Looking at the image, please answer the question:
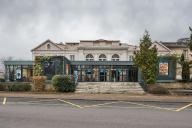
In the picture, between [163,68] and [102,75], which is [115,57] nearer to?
[102,75]

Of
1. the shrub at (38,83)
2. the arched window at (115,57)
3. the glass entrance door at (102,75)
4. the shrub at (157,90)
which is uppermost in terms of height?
the arched window at (115,57)

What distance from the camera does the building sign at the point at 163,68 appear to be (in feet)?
139

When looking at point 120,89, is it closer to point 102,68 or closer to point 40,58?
point 40,58

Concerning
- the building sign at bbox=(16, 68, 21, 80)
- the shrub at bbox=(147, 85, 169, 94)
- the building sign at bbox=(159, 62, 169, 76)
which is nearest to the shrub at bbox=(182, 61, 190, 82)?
the building sign at bbox=(159, 62, 169, 76)

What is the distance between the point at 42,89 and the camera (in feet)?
104

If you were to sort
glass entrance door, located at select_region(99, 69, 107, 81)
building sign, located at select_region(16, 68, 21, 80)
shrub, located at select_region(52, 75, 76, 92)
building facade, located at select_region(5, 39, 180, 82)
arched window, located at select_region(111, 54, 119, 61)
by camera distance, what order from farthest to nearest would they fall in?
arched window, located at select_region(111, 54, 119, 61), glass entrance door, located at select_region(99, 69, 107, 81), building sign, located at select_region(16, 68, 21, 80), building facade, located at select_region(5, 39, 180, 82), shrub, located at select_region(52, 75, 76, 92)

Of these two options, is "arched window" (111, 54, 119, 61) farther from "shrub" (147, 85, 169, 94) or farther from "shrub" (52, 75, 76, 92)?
"shrub" (147, 85, 169, 94)

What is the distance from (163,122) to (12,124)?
17.3 ft

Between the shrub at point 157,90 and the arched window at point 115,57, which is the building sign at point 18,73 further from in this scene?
the arched window at point 115,57

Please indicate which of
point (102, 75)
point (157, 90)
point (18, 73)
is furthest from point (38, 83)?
point (102, 75)

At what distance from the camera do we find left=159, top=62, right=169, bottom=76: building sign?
4231 centimetres

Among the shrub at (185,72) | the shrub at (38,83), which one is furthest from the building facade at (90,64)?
the shrub at (38,83)

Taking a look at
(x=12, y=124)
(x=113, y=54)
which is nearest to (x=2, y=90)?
(x=12, y=124)

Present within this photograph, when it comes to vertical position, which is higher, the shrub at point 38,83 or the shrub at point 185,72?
the shrub at point 185,72
